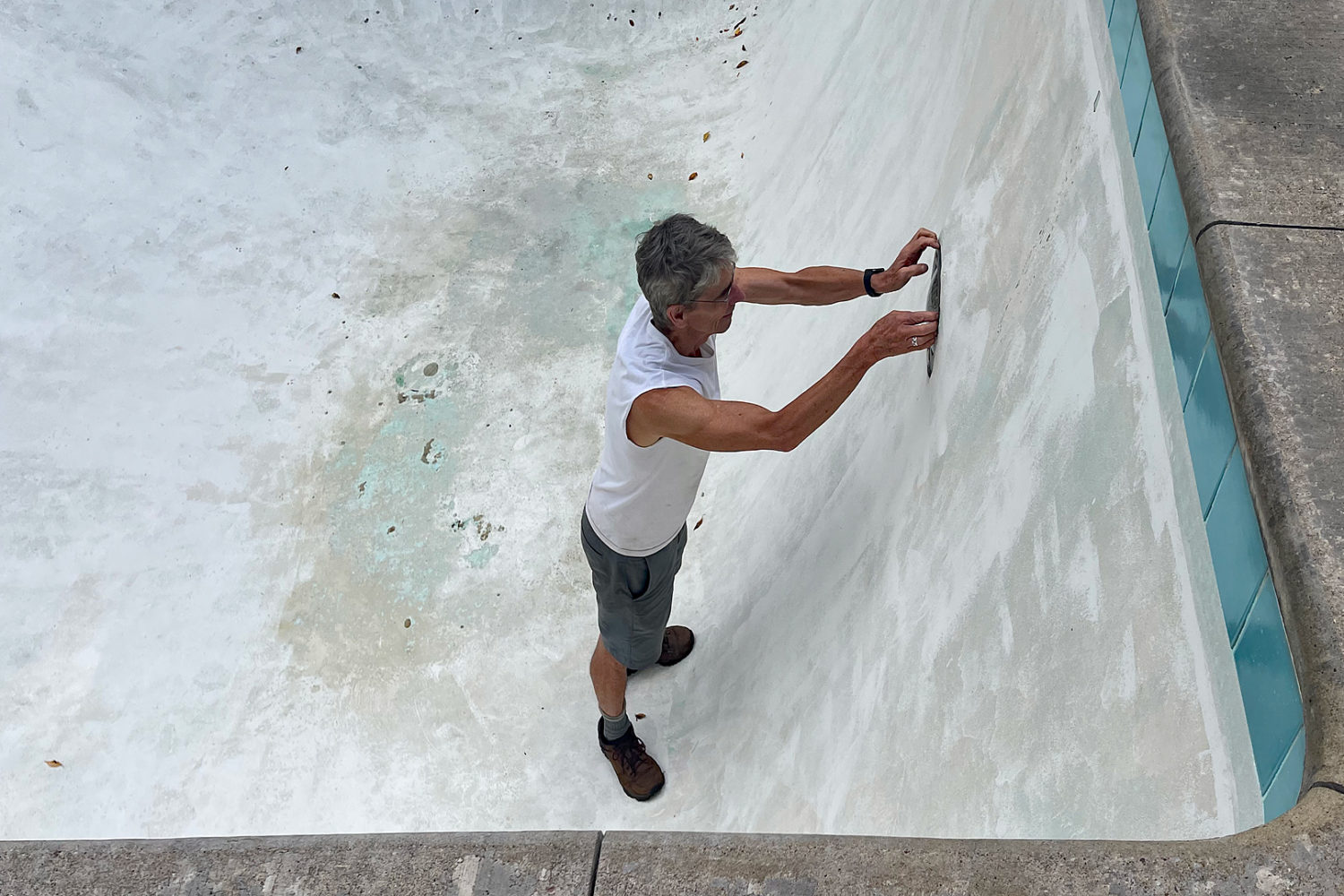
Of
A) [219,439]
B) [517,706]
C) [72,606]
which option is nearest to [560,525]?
[517,706]

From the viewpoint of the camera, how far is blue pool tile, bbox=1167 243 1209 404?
1429mm

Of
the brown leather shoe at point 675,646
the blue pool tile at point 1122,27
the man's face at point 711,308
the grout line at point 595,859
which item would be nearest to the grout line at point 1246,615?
the grout line at point 595,859

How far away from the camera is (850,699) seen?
6.72ft

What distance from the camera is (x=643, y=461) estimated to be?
1.98 m

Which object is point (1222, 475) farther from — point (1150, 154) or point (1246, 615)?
point (1150, 154)

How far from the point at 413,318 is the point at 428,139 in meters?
1.15

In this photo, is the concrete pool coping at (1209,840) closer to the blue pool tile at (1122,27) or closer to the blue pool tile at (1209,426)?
the blue pool tile at (1209,426)

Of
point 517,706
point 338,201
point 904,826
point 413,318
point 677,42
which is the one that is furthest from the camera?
point 677,42

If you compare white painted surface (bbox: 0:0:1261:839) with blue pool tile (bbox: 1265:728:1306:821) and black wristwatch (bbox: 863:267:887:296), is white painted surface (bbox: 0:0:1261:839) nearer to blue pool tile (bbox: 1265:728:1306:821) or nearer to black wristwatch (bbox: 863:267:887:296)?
blue pool tile (bbox: 1265:728:1306:821)

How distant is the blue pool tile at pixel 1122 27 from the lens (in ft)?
6.06

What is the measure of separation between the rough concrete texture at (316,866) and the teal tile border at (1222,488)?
81cm

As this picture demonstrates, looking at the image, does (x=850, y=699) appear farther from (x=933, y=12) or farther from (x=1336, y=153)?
(x=933, y=12)

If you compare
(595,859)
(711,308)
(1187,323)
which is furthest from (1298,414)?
(595,859)

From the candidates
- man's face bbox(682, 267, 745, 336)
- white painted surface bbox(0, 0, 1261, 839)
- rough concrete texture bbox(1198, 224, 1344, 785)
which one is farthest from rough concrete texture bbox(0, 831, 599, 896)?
man's face bbox(682, 267, 745, 336)
